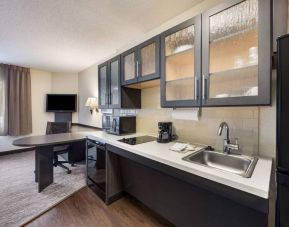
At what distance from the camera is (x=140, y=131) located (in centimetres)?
253

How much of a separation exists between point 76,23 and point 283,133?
2.49 meters

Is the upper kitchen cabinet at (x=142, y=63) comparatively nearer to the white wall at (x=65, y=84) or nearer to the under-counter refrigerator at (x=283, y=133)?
the under-counter refrigerator at (x=283, y=133)

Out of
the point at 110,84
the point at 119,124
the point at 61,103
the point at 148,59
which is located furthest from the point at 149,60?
the point at 61,103

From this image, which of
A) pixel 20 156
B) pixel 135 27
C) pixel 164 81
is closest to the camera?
pixel 164 81

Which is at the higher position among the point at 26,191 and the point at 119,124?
the point at 119,124

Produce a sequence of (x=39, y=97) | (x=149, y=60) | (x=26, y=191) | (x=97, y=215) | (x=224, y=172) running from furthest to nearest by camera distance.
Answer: (x=39, y=97) < (x=26, y=191) < (x=149, y=60) < (x=97, y=215) < (x=224, y=172)

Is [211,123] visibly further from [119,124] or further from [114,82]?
[114,82]

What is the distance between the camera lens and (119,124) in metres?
2.29

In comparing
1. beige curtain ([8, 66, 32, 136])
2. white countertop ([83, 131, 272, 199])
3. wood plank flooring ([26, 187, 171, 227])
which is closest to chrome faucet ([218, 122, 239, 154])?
white countertop ([83, 131, 272, 199])

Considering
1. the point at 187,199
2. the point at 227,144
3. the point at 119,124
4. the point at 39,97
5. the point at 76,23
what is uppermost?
the point at 76,23

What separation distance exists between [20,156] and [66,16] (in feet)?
12.6

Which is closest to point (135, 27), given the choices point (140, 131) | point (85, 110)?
point (140, 131)

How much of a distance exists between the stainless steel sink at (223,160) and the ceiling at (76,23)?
66.3 inches

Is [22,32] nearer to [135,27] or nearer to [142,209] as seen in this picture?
[135,27]
